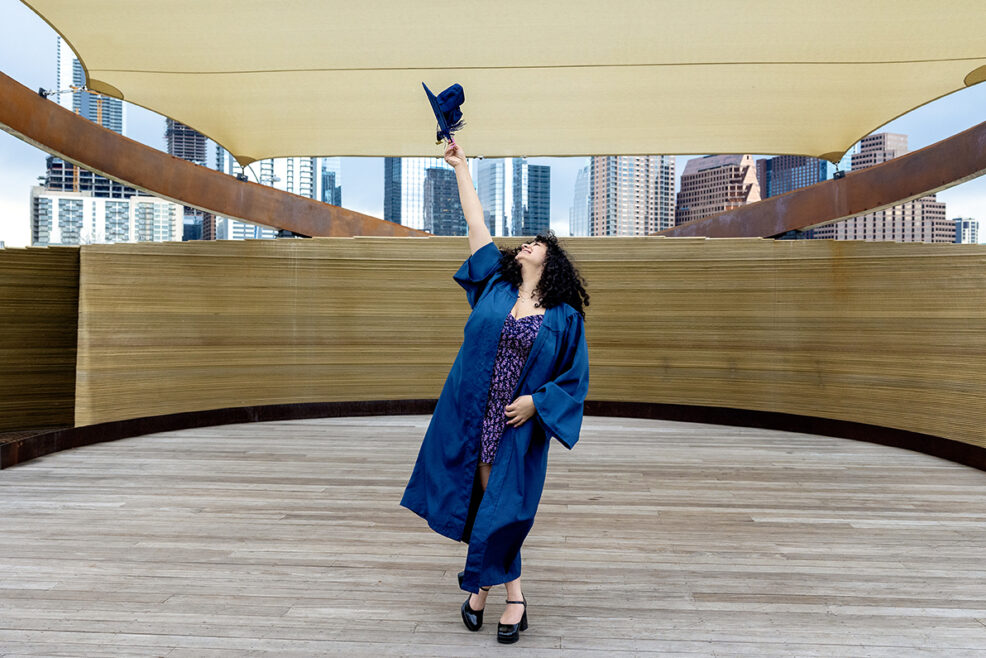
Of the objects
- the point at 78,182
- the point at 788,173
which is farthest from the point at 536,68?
the point at 788,173

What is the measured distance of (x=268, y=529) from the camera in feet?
10.7

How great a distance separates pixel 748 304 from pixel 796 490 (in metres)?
2.44

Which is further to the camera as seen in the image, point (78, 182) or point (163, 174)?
point (78, 182)

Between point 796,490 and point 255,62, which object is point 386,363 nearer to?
point 255,62

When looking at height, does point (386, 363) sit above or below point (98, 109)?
below

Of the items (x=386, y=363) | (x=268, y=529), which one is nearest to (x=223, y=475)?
(x=268, y=529)

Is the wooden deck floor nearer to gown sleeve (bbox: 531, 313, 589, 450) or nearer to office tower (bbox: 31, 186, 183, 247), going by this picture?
gown sleeve (bbox: 531, 313, 589, 450)

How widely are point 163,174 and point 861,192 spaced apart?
5670 millimetres

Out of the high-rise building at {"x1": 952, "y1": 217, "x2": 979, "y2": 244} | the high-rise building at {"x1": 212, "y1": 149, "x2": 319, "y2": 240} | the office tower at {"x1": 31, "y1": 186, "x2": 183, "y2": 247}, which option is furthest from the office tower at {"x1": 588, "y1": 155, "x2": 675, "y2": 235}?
the office tower at {"x1": 31, "y1": 186, "x2": 183, "y2": 247}

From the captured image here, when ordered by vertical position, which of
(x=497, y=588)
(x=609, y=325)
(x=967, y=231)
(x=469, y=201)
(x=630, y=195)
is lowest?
(x=497, y=588)

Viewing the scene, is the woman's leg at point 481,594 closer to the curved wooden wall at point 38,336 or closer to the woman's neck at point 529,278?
the woman's neck at point 529,278

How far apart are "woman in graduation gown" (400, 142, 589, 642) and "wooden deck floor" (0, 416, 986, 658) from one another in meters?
0.29

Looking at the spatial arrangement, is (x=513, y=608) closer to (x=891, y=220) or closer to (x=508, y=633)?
(x=508, y=633)

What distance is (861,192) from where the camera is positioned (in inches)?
234
